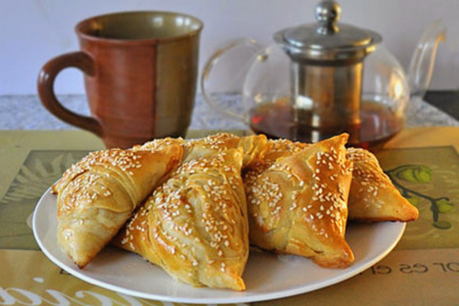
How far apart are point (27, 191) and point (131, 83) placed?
201 mm

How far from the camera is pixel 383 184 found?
25.1 inches

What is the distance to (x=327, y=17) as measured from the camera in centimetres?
87

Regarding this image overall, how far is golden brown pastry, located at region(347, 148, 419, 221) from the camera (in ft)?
2.01

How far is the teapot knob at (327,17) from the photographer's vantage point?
87 centimetres

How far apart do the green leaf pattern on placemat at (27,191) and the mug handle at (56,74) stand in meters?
0.06

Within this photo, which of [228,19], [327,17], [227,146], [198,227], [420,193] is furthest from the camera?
[228,19]

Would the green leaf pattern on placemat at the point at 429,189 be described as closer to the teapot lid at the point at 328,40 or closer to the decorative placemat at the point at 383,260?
the decorative placemat at the point at 383,260

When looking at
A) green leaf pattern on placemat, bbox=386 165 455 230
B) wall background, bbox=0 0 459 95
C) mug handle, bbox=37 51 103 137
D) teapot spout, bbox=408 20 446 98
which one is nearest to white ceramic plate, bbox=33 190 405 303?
green leaf pattern on placemat, bbox=386 165 455 230

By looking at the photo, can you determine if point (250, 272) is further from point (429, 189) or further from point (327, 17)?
point (327, 17)

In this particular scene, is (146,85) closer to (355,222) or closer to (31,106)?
(355,222)

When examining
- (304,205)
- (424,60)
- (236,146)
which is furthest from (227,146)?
(424,60)

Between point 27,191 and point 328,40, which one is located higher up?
point 328,40

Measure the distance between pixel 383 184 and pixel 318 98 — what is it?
0.96 ft

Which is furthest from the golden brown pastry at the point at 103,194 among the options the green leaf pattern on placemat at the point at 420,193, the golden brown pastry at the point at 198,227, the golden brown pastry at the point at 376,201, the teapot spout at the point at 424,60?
the teapot spout at the point at 424,60
